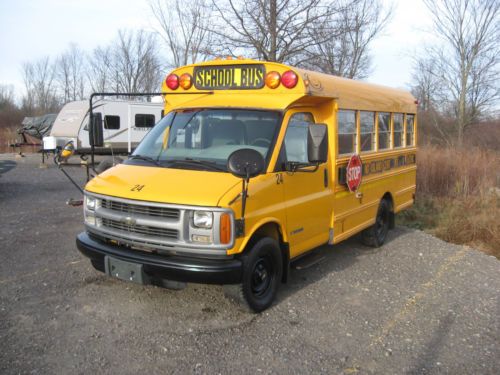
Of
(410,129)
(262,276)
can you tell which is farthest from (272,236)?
(410,129)

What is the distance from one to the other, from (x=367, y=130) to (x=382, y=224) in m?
1.82

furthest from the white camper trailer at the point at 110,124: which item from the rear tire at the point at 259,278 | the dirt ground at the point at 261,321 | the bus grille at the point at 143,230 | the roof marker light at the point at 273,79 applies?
the rear tire at the point at 259,278

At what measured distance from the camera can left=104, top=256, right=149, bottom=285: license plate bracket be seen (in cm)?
418

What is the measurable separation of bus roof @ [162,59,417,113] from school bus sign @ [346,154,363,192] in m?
0.68

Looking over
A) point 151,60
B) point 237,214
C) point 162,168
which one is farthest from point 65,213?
point 151,60

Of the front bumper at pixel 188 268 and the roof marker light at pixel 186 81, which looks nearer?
the front bumper at pixel 188 268

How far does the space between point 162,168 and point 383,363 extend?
2.68 metres

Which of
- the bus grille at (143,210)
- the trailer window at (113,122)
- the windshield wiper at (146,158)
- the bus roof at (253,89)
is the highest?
the trailer window at (113,122)

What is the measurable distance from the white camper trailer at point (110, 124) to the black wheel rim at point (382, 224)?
44.6 ft

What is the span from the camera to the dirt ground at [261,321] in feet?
12.4

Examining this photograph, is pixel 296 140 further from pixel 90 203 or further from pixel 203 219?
pixel 90 203

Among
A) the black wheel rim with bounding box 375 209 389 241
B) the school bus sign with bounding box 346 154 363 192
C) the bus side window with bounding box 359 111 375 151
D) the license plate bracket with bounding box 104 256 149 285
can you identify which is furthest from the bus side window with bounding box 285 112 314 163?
the black wheel rim with bounding box 375 209 389 241

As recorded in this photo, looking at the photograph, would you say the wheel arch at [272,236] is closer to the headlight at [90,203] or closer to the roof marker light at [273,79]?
the roof marker light at [273,79]

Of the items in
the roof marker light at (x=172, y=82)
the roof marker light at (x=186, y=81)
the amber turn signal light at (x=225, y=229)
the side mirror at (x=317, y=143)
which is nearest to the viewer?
the amber turn signal light at (x=225, y=229)
